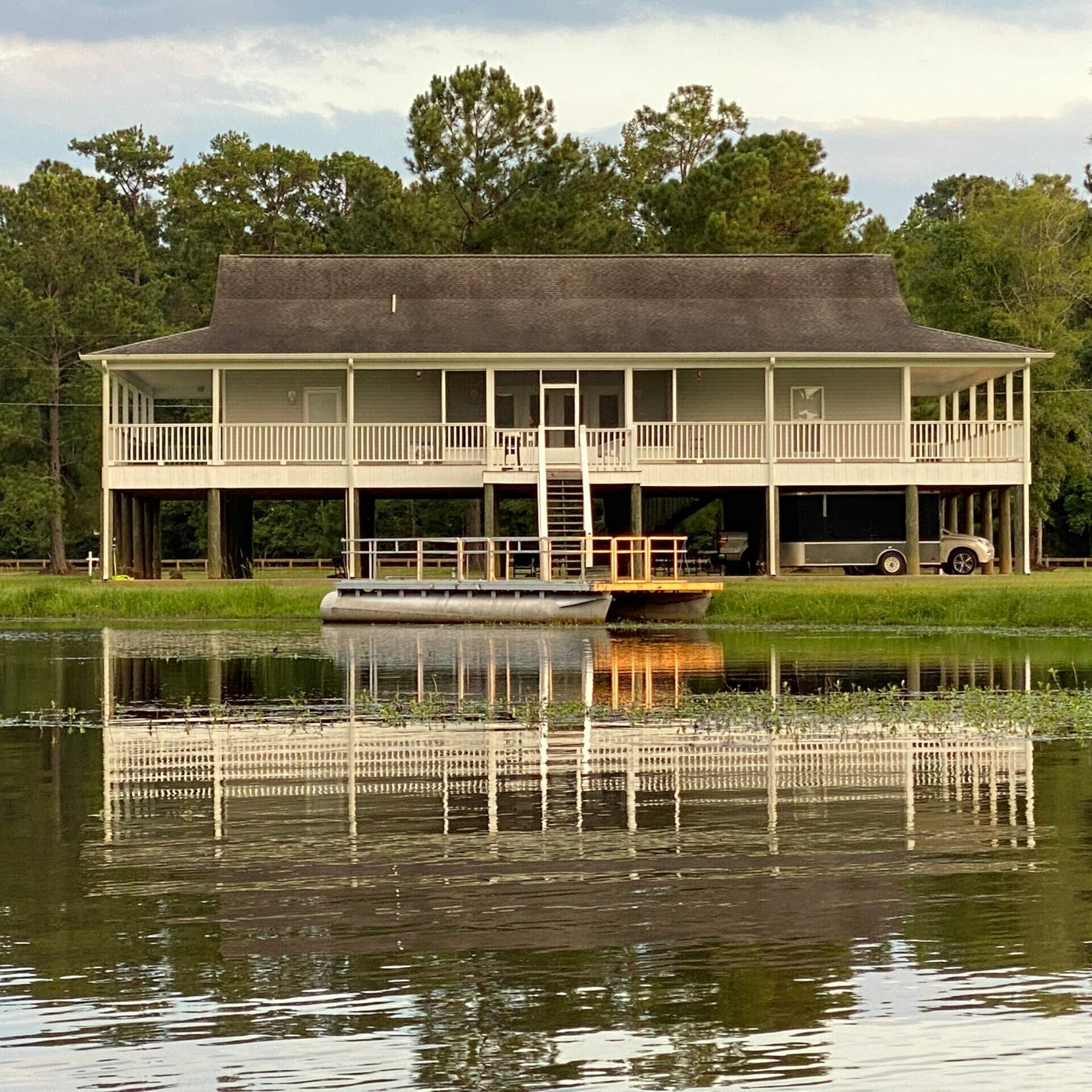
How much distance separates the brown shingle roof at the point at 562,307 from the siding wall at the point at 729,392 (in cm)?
131

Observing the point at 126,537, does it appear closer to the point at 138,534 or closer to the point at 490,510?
the point at 138,534

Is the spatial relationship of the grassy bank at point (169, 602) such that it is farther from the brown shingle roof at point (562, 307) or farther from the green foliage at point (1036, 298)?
the green foliage at point (1036, 298)

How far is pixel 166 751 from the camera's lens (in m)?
17.1

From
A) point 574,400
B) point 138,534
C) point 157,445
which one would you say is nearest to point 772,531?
point 574,400

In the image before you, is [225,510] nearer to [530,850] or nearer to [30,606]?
[30,606]

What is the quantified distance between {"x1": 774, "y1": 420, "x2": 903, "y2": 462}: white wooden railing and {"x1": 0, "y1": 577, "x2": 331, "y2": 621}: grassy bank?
1067cm

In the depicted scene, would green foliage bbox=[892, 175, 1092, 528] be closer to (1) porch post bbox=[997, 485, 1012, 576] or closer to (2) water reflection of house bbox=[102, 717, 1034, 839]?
(1) porch post bbox=[997, 485, 1012, 576]

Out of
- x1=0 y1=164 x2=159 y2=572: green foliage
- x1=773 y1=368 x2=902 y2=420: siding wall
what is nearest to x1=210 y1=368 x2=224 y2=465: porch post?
x1=773 y1=368 x2=902 y2=420: siding wall

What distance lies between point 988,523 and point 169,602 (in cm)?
1954

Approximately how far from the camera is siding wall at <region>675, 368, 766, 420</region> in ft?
154

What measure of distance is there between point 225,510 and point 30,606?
24.8 ft

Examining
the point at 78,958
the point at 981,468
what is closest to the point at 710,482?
the point at 981,468

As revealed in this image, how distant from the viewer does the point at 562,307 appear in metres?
47.2

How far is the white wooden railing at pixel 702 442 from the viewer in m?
43.9
